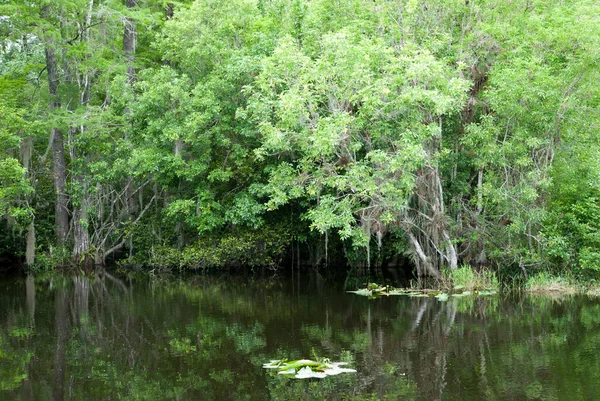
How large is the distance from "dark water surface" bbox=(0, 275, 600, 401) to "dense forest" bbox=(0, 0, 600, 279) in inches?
97.2

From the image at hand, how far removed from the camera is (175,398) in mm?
7293

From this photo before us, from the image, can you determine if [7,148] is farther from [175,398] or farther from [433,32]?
[175,398]

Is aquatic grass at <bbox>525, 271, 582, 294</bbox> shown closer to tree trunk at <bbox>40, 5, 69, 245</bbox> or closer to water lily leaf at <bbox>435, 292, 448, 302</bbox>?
water lily leaf at <bbox>435, 292, 448, 302</bbox>

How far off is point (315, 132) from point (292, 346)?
6161 millimetres

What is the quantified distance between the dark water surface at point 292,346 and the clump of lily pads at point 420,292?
46 cm

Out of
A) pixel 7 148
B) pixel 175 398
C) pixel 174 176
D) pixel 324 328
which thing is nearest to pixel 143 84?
pixel 174 176

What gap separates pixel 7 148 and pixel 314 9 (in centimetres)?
1032

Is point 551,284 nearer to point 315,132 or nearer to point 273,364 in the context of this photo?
point 315,132

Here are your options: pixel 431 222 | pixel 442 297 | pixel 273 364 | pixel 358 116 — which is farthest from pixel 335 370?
pixel 431 222

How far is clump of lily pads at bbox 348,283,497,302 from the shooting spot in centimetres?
1508

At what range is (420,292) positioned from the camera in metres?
15.6

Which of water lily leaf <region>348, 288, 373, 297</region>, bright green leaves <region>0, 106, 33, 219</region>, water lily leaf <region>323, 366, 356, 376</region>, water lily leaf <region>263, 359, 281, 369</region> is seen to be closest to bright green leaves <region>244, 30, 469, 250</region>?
water lily leaf <region>348, 288, 373, 297</region>

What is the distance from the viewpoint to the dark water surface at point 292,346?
24.8 feet

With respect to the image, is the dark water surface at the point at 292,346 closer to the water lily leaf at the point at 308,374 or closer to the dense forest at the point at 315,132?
the water lily leaf at the point at 308,374
